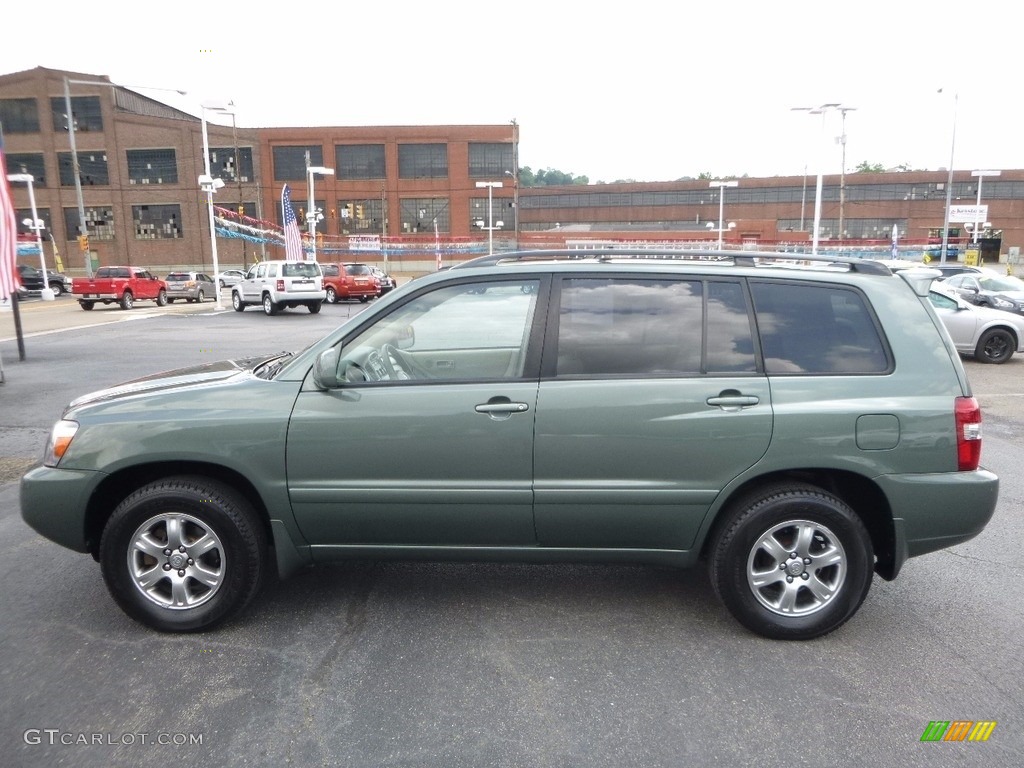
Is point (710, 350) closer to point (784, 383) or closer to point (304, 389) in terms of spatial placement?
point (784, 383)

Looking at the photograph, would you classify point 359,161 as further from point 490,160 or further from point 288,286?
point 288,286

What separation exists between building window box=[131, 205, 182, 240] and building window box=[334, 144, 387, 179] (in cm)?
1399

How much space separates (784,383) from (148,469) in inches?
123

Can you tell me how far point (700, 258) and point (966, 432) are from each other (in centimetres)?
150

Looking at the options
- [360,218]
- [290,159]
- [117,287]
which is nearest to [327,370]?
[117,287]

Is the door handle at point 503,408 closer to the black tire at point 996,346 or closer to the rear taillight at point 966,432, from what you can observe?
the rear taillight at point 966,432

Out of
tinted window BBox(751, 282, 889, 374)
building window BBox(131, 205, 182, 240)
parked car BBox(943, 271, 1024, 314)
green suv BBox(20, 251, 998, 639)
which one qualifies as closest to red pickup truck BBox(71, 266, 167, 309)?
parked car BBox(943, 271, 1024, 314)

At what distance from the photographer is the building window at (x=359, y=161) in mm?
65000

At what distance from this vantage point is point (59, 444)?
371cm

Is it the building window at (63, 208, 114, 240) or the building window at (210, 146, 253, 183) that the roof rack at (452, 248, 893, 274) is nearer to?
the building window at (210, 146, 253, 183)

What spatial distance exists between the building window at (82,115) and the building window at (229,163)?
347 inches

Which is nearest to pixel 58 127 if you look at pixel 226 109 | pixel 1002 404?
pixel 226 109

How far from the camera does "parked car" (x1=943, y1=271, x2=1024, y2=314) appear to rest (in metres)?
16.9

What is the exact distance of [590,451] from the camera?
3.53 m
